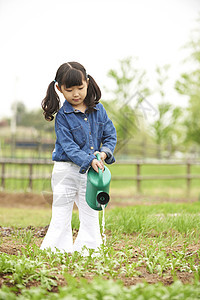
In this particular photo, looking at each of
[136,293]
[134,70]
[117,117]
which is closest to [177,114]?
[134,70]

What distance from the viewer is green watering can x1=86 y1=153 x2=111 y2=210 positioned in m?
2.64

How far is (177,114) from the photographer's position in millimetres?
18797

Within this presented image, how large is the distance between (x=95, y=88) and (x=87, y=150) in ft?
1.82

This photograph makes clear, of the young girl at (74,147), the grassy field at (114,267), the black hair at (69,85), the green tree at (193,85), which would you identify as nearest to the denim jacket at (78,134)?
the young girl at (74,147)

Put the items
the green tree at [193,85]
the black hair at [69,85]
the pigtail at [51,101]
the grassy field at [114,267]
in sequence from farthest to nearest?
1. the green tree at [193,85]
2. the pigtail at [51,101]
3. the black hair at [69,85]
4. the grassy field at [114,267]

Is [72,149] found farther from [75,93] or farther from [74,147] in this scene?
[75,93]

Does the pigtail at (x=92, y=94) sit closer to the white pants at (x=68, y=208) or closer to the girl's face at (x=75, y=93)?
the girl's face at (x=75, y=93)

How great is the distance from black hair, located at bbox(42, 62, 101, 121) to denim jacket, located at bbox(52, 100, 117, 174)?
104mm

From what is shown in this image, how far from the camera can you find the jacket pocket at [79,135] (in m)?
2.88

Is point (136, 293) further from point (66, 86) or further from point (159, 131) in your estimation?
point (159, 131)

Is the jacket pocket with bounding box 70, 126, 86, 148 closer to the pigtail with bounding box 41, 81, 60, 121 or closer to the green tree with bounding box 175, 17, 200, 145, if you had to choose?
the pigtail with bounding box 41, 81, 60, 121

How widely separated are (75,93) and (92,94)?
0.24 m

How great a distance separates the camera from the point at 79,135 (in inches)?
113

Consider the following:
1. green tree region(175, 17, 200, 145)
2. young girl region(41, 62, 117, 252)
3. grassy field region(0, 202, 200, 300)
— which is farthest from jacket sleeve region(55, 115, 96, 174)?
green tree region(175, 17, 200, 145)
